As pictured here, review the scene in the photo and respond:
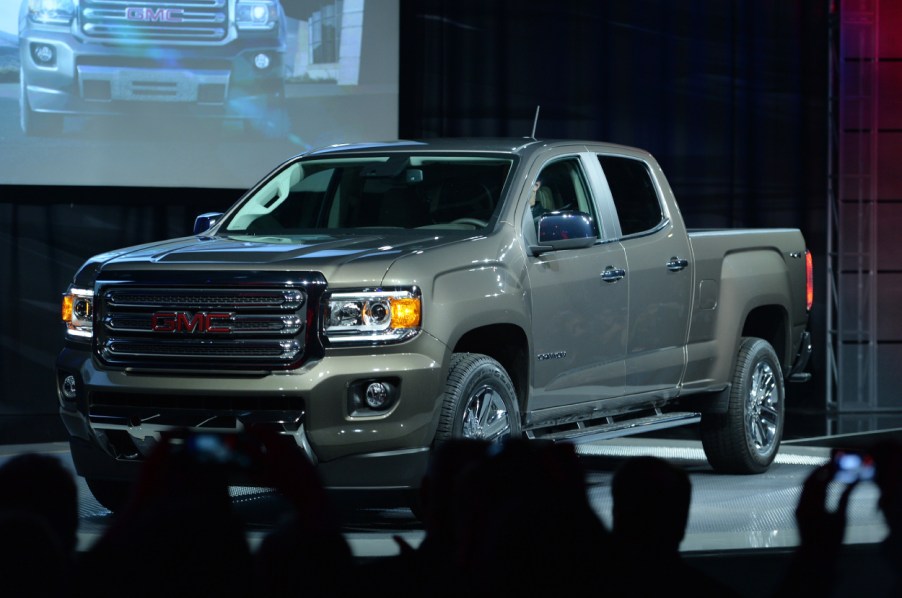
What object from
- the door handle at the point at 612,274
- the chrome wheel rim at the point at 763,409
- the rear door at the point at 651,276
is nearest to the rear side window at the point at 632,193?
the rear door at the point at 651,276

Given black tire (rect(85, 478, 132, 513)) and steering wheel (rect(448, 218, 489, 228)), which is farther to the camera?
steering wheel (rect(448, 218, 489, 228))

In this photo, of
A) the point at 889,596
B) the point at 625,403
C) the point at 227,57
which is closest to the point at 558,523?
the point at 889,596

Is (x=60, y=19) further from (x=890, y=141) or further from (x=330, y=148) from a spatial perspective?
(x=890, y=141)

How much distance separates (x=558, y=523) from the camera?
725 millimetres

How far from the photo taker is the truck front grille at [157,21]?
1031 cm

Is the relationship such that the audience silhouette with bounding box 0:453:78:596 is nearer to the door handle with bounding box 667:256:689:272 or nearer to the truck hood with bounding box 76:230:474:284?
the truck hood with bounding box 76:230:474:284

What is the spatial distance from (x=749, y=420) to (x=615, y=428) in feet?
4.14

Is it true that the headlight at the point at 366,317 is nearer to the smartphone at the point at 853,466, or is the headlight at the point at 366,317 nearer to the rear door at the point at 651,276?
the rear door at the point at 651,276

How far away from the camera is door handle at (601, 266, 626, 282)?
5.41 meters

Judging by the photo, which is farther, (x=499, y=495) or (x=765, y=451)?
(x=765, y=451)

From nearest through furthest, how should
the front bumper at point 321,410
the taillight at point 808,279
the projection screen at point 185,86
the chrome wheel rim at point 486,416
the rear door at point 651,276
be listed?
1. the front bumper at point 321,410
2. the chrome wheel rim at point 486,416
3. the rear door at point 651,276
4. the taillight at point 808,279
5. the projection screen at point 185,86

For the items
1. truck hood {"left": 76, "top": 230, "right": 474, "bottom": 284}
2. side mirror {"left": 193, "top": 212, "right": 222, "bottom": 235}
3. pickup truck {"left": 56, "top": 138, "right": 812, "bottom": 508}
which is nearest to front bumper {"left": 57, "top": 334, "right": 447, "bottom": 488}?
pickup truck {"left": 56, "top": 138, "right": 812, "bottom": 508}

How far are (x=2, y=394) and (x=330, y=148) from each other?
20.1 feet

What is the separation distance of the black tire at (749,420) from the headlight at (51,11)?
235 inches
